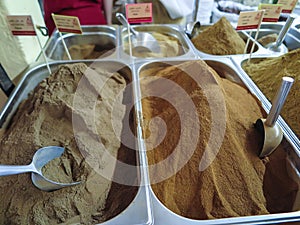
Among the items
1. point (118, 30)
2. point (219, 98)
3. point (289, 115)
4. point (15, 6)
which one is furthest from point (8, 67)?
point (289, 115)

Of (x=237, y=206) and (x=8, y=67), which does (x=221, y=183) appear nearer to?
(x=237, y=206)

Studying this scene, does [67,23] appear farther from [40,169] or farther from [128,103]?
[40,169]

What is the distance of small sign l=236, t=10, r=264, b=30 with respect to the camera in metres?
1.04

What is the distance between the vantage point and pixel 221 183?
60 cm

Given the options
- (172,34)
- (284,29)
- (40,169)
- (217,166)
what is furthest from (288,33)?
(40,169)

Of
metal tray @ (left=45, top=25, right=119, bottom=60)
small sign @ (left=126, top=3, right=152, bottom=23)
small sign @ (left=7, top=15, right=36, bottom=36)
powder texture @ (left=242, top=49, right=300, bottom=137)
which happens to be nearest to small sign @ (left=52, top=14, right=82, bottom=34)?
small sign @ (left=7, top=15, right=36, bottom=36)

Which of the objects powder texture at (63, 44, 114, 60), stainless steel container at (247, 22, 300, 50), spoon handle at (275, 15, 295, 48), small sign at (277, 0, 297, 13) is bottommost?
powder texture at (63, 44, 114, 60)

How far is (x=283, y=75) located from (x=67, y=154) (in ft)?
2.67

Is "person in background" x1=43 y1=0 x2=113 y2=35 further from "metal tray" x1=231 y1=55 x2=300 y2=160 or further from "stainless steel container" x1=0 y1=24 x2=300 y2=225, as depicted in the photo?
"metal tray" x1=231 y1=55 x2=300 y2=160

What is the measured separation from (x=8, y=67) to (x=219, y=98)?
92 cm

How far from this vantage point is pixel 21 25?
0.91m

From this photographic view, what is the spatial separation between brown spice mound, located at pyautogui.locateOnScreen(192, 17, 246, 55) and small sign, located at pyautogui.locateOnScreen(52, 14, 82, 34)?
0.64m

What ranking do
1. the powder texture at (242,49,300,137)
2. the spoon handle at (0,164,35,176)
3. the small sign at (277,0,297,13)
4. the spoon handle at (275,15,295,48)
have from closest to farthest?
the spoon handle at (0,164,35,176), the powder texture at (242,49,300,137), the spoon handle at (275,15,295,48), the small sign at (277,0,297,13)

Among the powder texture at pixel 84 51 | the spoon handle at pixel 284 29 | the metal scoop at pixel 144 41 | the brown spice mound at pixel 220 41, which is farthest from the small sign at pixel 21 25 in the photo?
the spoon handle at pixel 284 29
